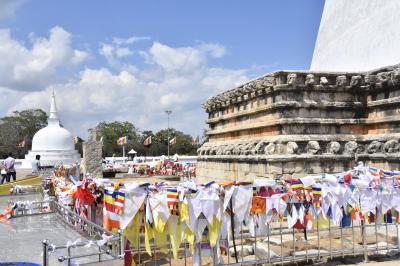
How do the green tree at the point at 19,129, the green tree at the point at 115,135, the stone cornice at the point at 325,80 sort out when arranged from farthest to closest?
the green tree at the point at 115,135 < the green tree at the point at 19,129 < the stone cornice at the point at 325,80

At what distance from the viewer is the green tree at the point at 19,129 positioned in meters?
71.2

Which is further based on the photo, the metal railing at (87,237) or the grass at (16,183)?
the grass at (16,183)

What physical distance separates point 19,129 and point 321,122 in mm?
71656

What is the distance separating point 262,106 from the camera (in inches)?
496

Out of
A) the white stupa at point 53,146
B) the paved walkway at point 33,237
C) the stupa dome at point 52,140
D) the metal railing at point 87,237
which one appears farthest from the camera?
the stupa dome at point 52,140


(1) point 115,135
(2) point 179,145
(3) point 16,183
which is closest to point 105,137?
(1) point 115,135

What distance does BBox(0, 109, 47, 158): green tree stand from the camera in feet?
234

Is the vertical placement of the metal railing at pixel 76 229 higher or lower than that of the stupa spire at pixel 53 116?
lower

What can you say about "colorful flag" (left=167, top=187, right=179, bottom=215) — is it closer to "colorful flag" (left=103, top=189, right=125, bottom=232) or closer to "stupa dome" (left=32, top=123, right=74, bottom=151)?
"colorful flag" (left=103, top=189, right=125, bottom=232)

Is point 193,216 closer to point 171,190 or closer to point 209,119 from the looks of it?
point 171,190

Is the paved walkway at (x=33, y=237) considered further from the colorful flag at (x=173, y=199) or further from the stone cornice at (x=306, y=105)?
the stone cornice at (x=306, y=105)

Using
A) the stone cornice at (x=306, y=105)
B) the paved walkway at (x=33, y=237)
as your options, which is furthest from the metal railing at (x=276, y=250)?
the stone cornice at (x=306, y=105)

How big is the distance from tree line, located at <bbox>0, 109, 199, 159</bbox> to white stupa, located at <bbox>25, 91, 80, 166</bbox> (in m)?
11.3

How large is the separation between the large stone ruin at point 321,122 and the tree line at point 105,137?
176 ft
